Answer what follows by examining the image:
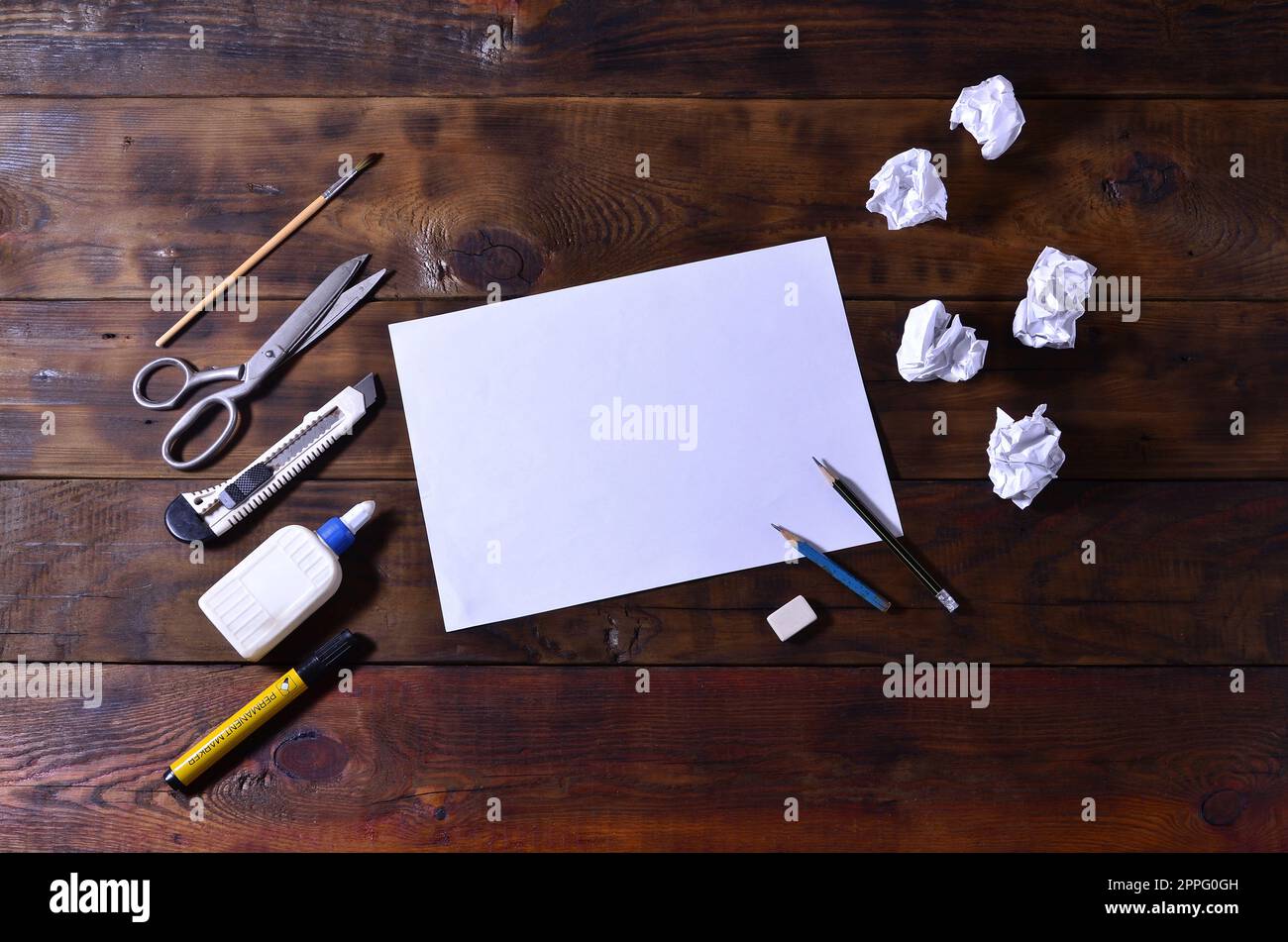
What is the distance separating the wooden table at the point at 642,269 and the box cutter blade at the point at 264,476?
0.03m

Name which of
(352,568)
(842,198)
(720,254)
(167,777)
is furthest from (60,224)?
(842,198)

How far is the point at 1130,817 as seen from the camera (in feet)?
2.86

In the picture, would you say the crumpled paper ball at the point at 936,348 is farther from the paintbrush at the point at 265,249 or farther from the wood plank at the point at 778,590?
the paintbrush at the point at 265,249

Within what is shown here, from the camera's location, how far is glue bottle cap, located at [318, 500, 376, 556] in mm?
837

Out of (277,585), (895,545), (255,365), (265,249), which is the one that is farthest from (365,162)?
(895,545)

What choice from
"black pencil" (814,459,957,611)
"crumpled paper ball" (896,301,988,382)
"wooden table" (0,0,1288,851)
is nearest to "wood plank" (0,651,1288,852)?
"wooden table" (0,0,1288,851)

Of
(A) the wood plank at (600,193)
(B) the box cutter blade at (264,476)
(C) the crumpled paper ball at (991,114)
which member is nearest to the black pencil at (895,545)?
(A) the wood plank at (600,193)

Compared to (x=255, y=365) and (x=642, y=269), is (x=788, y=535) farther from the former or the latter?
(x=255, y=365)

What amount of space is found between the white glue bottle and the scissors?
13cm

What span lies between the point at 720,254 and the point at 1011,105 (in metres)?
0.35

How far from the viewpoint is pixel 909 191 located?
90 cm

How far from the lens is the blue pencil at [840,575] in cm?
86

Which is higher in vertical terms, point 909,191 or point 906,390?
point 909,191

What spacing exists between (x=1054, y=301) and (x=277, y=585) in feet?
2.78
